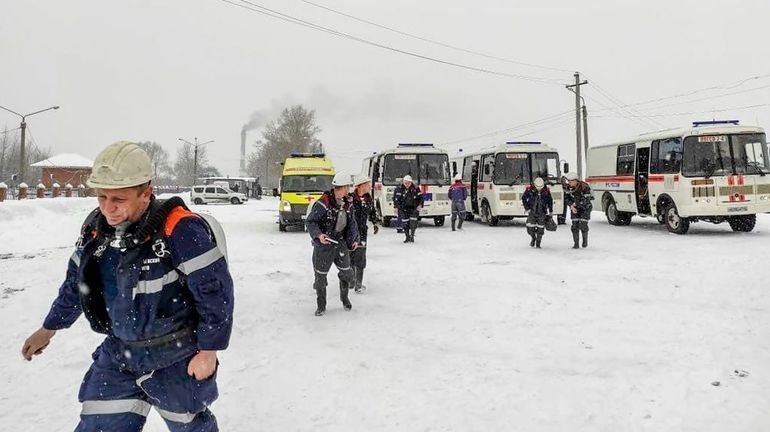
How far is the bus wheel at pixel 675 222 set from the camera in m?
14.9

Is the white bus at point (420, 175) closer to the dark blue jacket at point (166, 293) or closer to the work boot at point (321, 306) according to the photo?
the work boot at point (321, 306)

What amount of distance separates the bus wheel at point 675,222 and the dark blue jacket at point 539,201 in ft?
14.4

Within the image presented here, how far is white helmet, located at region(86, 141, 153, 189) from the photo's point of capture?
2.42 m

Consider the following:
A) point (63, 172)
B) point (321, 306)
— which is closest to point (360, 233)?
point (321, 306)

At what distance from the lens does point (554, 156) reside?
19.4m

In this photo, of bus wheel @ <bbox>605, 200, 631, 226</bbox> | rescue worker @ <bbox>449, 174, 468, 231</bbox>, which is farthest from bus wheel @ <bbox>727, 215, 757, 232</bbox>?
rescue worker @ <bbox>449, 174, 468, 231</bbox>

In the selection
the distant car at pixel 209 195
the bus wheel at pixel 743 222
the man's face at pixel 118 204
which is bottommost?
the bus wheel at pixel 743 222

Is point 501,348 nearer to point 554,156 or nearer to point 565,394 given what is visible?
point 565,394

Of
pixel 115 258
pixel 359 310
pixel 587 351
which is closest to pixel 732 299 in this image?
pixel 587 351

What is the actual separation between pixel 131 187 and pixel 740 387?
16.1 feet

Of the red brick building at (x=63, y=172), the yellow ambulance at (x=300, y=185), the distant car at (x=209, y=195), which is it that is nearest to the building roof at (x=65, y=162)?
the red brick building at (x=63, y=172)

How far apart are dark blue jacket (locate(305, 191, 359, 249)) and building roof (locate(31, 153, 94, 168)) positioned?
75.7 m

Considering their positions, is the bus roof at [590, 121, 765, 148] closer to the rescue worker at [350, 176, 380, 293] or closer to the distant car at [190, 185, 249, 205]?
the rescue worker at [350, 176, 380, 293]

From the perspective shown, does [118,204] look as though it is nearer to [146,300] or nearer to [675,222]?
[146,300]
